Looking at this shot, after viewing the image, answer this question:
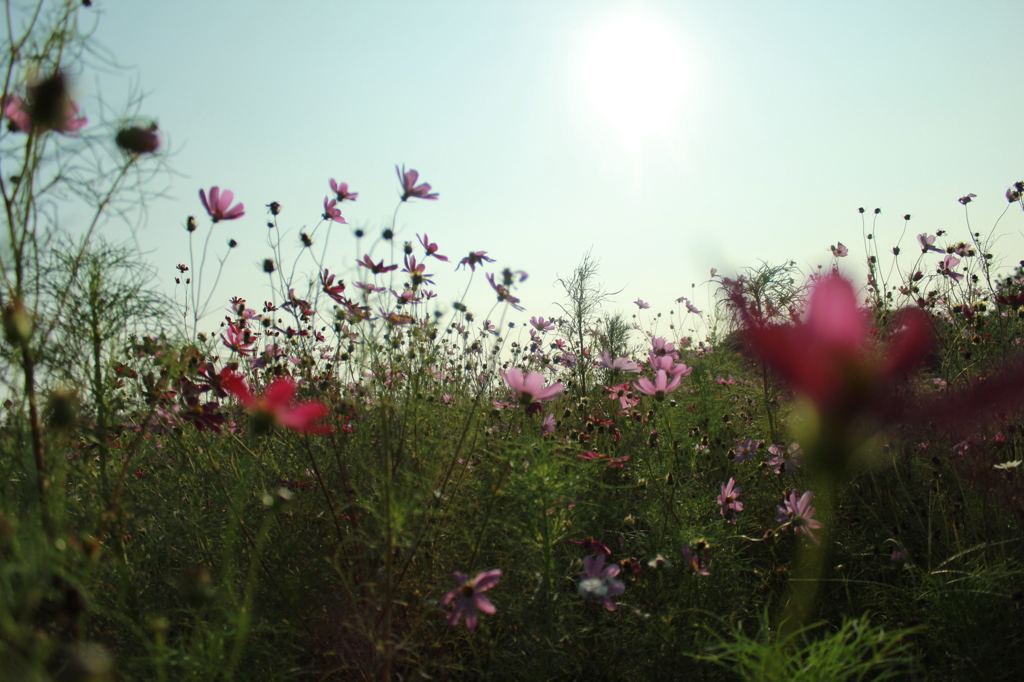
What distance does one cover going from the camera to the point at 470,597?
977 mm

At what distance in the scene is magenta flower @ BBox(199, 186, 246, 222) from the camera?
4.23 feet

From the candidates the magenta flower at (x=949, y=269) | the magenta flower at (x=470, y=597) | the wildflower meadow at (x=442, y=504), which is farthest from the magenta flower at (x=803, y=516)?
the magenta flower at (x=949, y=269)

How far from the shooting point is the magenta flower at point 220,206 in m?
1.29

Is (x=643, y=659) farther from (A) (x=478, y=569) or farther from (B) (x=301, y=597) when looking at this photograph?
(B) (x=301, y=597)

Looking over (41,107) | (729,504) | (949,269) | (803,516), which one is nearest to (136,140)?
(41,107)

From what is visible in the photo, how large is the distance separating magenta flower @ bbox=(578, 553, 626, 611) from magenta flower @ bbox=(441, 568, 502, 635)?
0.59ft

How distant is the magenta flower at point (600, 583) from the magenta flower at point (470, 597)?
0.59 ft

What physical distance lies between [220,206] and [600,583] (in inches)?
44.8

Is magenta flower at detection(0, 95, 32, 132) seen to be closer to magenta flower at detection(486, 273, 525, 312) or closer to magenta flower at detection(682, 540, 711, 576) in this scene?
magenta flower at detection(486, 273, 525, 312)

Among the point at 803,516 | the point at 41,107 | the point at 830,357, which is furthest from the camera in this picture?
the point at 803,516

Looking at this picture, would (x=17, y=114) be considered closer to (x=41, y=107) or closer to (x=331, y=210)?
(x=41, y=107)

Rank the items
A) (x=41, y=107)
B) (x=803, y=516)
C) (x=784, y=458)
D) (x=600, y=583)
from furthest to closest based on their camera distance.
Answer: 1. (x=784, y=458)
2. (x=803, y=516)
3. (x=600, y=583)
4. (x=41, y=107)

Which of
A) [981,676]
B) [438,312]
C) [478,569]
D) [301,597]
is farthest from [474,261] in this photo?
[981,676]

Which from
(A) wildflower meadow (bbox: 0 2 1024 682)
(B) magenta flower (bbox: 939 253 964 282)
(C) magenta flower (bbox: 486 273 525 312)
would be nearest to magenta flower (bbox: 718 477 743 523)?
(A) wildflower meadow (bbox: 0 2 1024 682)
